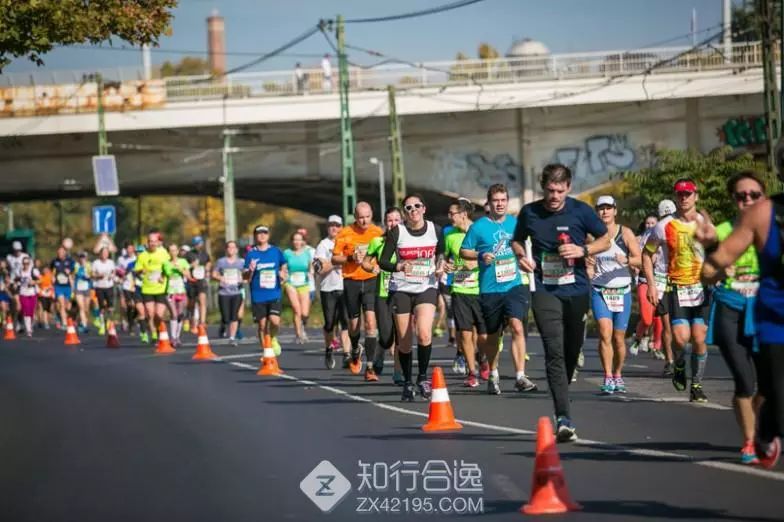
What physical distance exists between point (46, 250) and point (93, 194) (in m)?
38.0

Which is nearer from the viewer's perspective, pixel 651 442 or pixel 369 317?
pixel 651 442

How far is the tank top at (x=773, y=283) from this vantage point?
27.2 feet

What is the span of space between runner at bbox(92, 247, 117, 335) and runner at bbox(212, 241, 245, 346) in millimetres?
9020

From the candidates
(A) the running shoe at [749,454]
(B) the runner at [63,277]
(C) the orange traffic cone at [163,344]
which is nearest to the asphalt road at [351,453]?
(A) the running shoe at [749,454]

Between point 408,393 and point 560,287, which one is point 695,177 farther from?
point 560,287

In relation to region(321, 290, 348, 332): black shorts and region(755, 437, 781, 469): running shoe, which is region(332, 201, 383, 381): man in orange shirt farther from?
region(755, 437, 781, 469): running shoe

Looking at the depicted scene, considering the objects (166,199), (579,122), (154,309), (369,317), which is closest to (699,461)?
(369,317)

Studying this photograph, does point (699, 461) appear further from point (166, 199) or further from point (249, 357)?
point (166, 199)

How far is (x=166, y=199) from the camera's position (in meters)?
103

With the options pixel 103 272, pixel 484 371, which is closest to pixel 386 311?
pixel 484 371

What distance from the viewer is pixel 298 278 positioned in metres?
28.9

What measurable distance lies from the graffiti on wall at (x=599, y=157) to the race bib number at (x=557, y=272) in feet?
167

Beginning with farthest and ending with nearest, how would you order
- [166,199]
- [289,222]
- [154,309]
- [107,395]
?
[289,222]
[166,199]
[154,309]
[107,395]

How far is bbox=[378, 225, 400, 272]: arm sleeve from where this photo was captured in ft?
52.9
